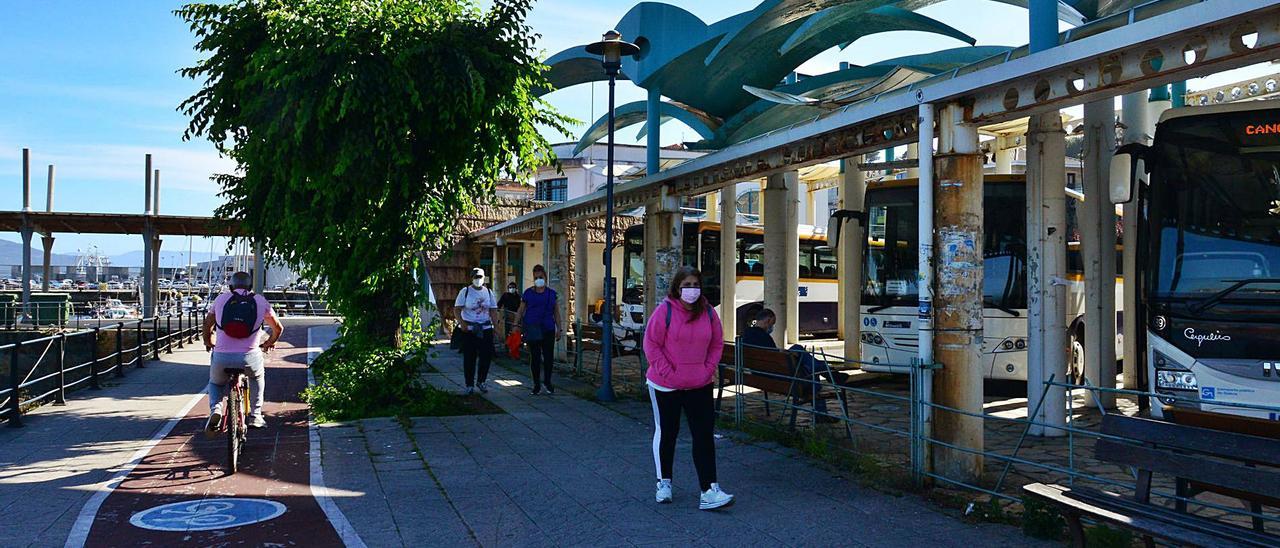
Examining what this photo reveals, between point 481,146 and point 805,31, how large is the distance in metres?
4.53

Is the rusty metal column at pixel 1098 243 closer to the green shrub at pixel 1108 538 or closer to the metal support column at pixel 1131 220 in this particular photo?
the metal support column at pixel 1131 220

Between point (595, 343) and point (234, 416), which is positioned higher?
point (595, 343)

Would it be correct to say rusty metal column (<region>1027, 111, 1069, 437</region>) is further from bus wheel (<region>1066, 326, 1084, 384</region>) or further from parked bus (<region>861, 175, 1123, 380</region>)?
bus wheel (<region>1066, 326, 1084, 384</region>)

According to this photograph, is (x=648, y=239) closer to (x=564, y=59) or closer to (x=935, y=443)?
(x=564, y=59)

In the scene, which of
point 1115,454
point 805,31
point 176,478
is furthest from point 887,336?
point 176,478

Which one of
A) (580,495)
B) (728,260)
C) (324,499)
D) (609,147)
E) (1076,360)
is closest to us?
(324,499)

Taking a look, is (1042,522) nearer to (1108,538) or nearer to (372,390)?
(1108,538)

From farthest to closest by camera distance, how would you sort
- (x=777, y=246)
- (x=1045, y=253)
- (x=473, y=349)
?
(x=777, y=246) → (x=473, y=349) → (x=1045, y=253)

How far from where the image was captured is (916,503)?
6.77 m

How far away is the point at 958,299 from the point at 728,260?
1339 cm

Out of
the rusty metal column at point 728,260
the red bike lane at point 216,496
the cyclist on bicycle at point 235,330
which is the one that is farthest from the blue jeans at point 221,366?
the rusty metal column at point 728,260

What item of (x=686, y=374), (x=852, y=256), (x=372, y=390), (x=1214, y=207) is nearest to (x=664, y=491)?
(x=686, y=374)

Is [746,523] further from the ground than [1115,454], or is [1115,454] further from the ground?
[1115,454]

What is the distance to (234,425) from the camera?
8109 mm
